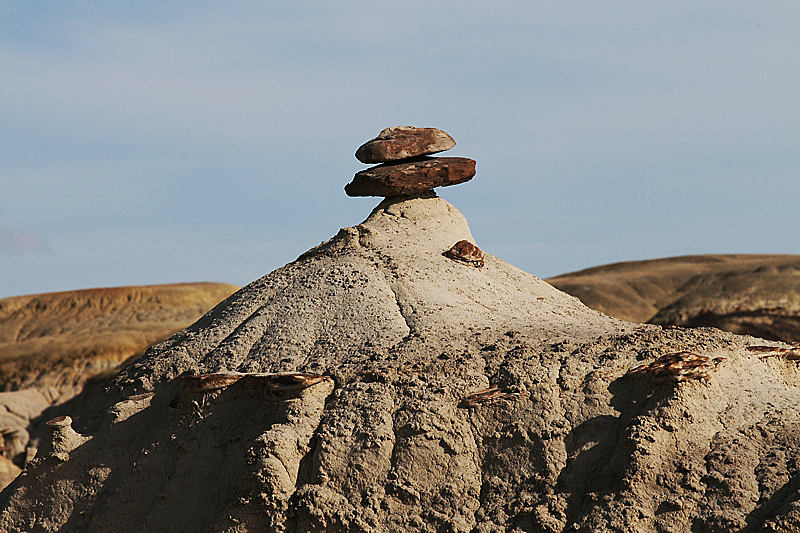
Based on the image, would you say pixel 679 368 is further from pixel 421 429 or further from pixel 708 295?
pixel 708 295

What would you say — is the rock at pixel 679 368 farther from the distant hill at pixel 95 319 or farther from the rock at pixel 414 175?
the distant hill at pixel 95 319

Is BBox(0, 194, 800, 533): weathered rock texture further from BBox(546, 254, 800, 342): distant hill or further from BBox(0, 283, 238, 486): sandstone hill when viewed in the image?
BBox(546, 254, 800, 342): distant hill

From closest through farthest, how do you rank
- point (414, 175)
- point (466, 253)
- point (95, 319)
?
point (466, 253) < point (414, 175) < point (95, 319)

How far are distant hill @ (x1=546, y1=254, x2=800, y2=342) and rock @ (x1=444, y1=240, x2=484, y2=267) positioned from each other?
15.6 m

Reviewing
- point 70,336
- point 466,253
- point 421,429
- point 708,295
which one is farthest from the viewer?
point 70,336

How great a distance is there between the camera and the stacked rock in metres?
10.0

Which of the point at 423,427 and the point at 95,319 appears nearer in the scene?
the point at 423,427

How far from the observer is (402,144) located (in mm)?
10078

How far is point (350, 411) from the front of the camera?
24.0 feet

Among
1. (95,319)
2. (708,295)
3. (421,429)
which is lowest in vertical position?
(421,429)

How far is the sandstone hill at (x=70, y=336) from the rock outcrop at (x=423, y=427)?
Result: 15.8m

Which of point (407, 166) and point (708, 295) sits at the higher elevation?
point (708, 295)

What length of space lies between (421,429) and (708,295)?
31.1 m

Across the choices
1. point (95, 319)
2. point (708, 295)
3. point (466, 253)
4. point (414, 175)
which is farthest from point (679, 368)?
point (95, 319)
